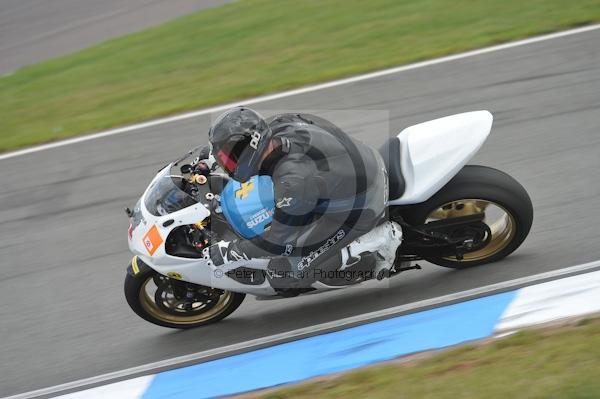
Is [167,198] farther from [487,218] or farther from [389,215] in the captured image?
[487,218]

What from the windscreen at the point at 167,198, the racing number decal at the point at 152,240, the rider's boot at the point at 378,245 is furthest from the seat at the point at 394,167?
the racing number decal at the point at 152,240

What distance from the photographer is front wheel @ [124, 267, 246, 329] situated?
550 cm

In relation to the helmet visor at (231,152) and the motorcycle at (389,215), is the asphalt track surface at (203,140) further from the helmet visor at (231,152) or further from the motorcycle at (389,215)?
the helmet visor at (231,152)

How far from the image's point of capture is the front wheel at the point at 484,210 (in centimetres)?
525

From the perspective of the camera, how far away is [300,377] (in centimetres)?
487

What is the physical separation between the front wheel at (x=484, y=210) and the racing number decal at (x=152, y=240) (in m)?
1.66

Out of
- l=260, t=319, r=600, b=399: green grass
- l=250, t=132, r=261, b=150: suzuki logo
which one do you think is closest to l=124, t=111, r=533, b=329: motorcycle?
l=250, t=132, r=261, b=150: suzuki logo

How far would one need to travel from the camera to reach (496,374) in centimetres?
412

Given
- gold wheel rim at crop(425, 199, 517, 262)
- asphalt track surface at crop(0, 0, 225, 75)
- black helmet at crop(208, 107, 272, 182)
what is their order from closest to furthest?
black helmet at crop(208, 107, 272, 182) → gold wheel rim at crop(425, 199, 517, 262) → asphalt track surface at crop(0, 0, 225, 75)

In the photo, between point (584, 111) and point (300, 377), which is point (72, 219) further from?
point (584, 111)

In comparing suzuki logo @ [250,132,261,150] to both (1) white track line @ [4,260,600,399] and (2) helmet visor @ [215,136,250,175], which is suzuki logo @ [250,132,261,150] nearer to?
(2) helmet visor @ [215,136,250,175]

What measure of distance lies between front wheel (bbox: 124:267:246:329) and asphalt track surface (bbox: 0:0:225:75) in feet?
26.6

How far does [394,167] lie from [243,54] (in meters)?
6.17

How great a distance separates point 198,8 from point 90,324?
8611 mm
